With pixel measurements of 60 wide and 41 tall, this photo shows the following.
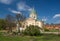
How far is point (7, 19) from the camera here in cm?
4238

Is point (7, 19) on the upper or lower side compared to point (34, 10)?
lower

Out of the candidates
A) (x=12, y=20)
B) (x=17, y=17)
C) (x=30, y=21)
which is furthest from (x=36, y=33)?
(x=30, y=21)

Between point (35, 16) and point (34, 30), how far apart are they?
36552 millimetres

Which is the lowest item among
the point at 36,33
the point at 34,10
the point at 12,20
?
the point at 36,33

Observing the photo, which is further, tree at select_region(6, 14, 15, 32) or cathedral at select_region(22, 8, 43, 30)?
cathedral at select_region(22, 8, 43, 30)

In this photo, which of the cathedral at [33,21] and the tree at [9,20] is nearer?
the tree at [9,20]

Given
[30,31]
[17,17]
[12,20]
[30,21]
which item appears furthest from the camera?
[30,21]

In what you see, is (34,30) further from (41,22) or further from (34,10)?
(34,10)

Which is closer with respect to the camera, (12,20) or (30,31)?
(30,31)

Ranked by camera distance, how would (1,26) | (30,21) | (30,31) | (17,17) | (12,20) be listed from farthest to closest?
(30,21) → (1,26) → (12,20) → (17,17) → (30,31)

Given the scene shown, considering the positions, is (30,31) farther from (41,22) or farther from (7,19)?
(41,22)

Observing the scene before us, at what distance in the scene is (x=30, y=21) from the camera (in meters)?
57.3

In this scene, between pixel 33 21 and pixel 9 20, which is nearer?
pixel 9 20

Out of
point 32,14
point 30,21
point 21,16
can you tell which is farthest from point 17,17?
point 32,14
